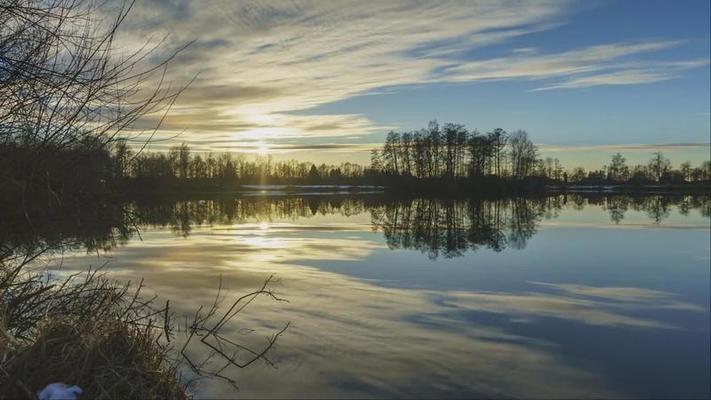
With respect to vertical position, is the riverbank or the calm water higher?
the riverbank

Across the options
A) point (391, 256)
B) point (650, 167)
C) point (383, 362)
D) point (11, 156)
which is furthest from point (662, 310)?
point (650, 167)

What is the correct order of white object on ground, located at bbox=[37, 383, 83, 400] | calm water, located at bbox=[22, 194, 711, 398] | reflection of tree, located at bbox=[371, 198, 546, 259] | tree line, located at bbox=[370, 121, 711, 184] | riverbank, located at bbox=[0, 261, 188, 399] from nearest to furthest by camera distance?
1. white object on ground, located at bbox=[37, 383, 83, 400]
2. riverbank, located at bbox=[0, 261, 188, 399]
3. calm water, located at bbox=[22, 194, 711, 398]
4. reflection of tree, located at bbox=[371, 198, 546, 259]
5. tree line, located at bbox=[370, 121, 711, 184]

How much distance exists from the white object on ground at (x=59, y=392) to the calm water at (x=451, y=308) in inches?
91.9

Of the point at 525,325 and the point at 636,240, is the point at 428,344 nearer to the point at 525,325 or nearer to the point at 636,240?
the point at 525,325

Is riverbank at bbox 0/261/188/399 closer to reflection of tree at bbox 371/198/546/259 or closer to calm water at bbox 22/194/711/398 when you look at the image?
calm water at bbox 22/194/711/398

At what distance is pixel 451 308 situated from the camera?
11297 millimetres

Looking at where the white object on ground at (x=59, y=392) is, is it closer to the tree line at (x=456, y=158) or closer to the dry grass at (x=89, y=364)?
the dry grass at (x=89, y=364)

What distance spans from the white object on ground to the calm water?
91.9 inches

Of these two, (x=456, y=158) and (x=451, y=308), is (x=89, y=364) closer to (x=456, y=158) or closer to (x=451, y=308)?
(x=451, y=308)

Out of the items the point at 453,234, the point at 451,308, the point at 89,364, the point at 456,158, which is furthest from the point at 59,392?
the point at 456,158

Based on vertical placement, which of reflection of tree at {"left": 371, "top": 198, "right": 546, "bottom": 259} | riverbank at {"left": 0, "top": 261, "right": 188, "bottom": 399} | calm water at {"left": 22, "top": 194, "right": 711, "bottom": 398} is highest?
riverbank at {"left": 0, "top": 261, "right": 188, "bottom": 399}

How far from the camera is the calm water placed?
291 inches

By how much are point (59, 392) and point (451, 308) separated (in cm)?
893

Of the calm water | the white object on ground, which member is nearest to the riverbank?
the white object on ground
